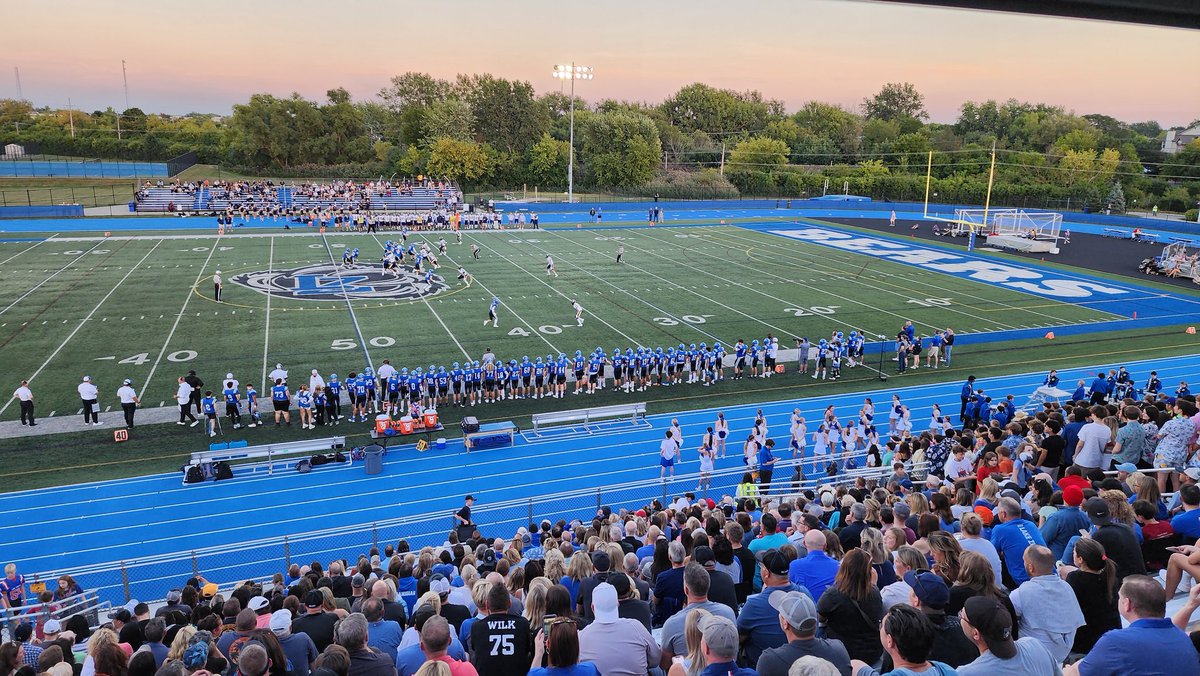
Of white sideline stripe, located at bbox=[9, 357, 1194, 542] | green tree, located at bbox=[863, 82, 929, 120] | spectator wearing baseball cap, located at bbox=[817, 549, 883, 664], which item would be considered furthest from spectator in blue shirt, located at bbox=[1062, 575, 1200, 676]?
green tree, located at bbox=[863, 82, 929, 120]

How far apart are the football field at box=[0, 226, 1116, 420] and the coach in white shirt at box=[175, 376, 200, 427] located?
1470 millimetres

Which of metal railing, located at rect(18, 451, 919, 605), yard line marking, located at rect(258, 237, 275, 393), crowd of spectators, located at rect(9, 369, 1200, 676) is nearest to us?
crowd of spectators, located at rect(9, 369, 1200, 676)

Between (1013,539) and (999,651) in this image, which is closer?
(999,651)

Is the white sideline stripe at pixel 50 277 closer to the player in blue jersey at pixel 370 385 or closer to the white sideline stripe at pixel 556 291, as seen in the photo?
the player in blue jersey at pixel 370 385

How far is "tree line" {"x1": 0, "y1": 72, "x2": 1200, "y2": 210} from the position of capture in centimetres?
7525

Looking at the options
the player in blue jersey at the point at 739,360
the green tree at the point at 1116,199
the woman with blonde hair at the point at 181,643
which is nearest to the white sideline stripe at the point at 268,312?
the player in blue jersey at the point at 739,360

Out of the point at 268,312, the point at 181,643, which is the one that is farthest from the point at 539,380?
the point at 181,643

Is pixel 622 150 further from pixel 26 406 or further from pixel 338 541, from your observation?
pixel 338 541

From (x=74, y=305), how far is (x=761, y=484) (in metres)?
25.7

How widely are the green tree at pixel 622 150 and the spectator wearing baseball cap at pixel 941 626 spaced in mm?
72078

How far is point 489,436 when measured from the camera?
55.8 feet

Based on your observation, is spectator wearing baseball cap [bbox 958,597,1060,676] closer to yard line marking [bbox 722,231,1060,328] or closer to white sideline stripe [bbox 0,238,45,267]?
yard line marking [bbox 722,231,1060,328]

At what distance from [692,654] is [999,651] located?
1.43 metres

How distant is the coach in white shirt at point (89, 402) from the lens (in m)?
17.4
